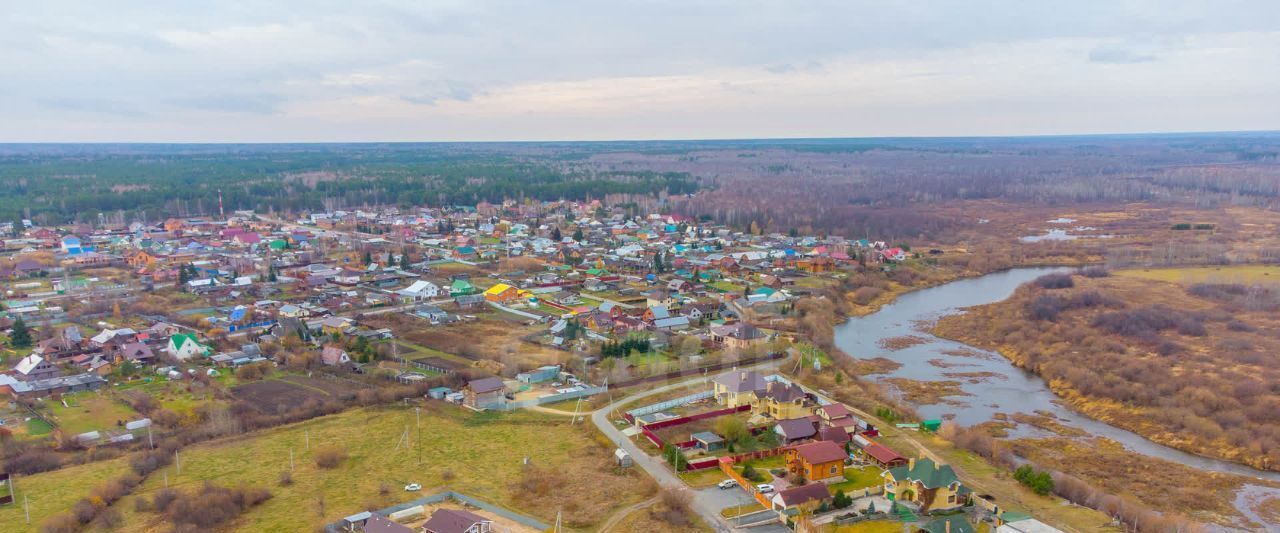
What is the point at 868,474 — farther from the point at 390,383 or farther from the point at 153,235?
the point at 153,235

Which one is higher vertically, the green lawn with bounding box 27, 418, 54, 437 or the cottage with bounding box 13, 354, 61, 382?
the cottage with bounding box 13, 354, 61, 382

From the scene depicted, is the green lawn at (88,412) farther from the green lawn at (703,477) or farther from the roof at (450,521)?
the green lawn at (703,477)

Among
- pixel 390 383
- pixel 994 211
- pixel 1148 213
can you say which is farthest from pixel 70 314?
pixel 1148 213

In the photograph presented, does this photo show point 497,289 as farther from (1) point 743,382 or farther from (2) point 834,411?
(2) point 834,411

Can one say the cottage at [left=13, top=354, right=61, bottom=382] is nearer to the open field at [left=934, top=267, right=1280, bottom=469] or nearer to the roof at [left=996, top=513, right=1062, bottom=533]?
the roof at [left=996, top=513, right=1062, bottom=533]

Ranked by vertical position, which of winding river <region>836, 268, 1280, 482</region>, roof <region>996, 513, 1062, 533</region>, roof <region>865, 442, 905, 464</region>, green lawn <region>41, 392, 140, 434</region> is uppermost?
roof <region>996, 513, 1062, 533</region>

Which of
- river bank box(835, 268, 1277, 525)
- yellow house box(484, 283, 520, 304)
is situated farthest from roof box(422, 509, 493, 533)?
yellow house box(484, 283, 520, 304)

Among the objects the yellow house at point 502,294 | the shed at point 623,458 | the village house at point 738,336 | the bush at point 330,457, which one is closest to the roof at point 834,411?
the shed at point 623,458
